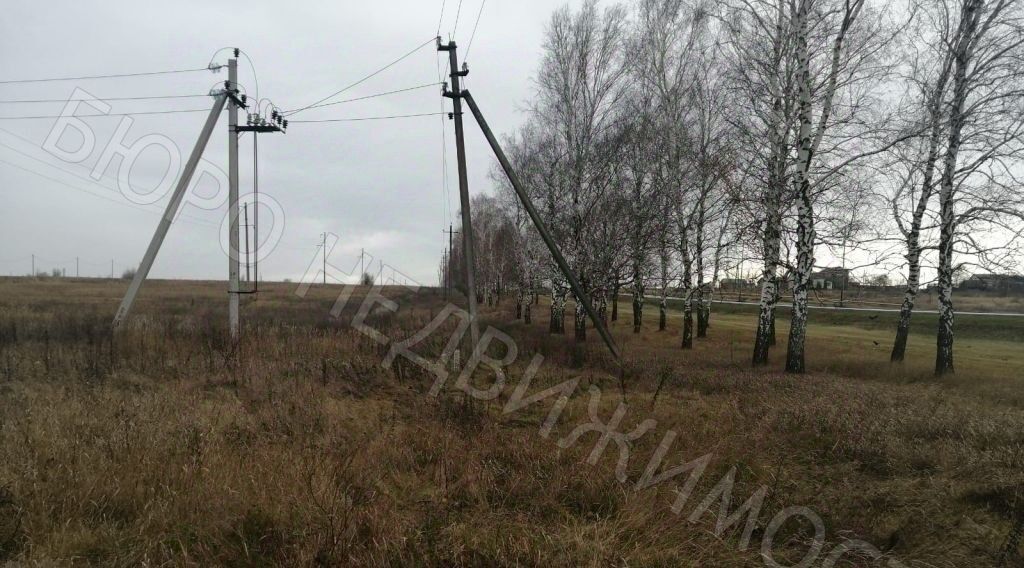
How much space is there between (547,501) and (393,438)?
1991mm

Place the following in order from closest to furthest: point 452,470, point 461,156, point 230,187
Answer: point 452,470
point 461,156
point 230,187

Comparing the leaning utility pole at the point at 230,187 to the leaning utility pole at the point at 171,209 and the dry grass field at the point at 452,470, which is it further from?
the dry grass field at the point at 452,470

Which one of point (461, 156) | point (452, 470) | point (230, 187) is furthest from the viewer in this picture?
point (230, 187)

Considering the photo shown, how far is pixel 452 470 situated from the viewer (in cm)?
446

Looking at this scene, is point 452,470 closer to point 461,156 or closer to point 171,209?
point 461,156

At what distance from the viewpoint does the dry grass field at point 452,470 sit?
323 centimetres

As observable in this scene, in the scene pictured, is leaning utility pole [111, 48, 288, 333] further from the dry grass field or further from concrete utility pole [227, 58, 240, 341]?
the dry grass field

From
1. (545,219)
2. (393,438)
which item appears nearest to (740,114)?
(545,219)

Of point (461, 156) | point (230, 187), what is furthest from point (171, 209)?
point (461, 156)

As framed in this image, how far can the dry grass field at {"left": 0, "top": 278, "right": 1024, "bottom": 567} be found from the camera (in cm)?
323

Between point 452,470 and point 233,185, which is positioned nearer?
point 452,470

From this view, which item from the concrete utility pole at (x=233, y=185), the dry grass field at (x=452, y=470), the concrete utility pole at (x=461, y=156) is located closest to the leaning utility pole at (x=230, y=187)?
the concrete utility pole at (x=233, y=185)

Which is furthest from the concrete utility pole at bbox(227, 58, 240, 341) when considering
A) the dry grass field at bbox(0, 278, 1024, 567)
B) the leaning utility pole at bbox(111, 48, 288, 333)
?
the dry grass field at bbox(0, 278, 1024, 567)

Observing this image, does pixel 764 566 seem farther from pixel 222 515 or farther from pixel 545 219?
pixel 545 219
